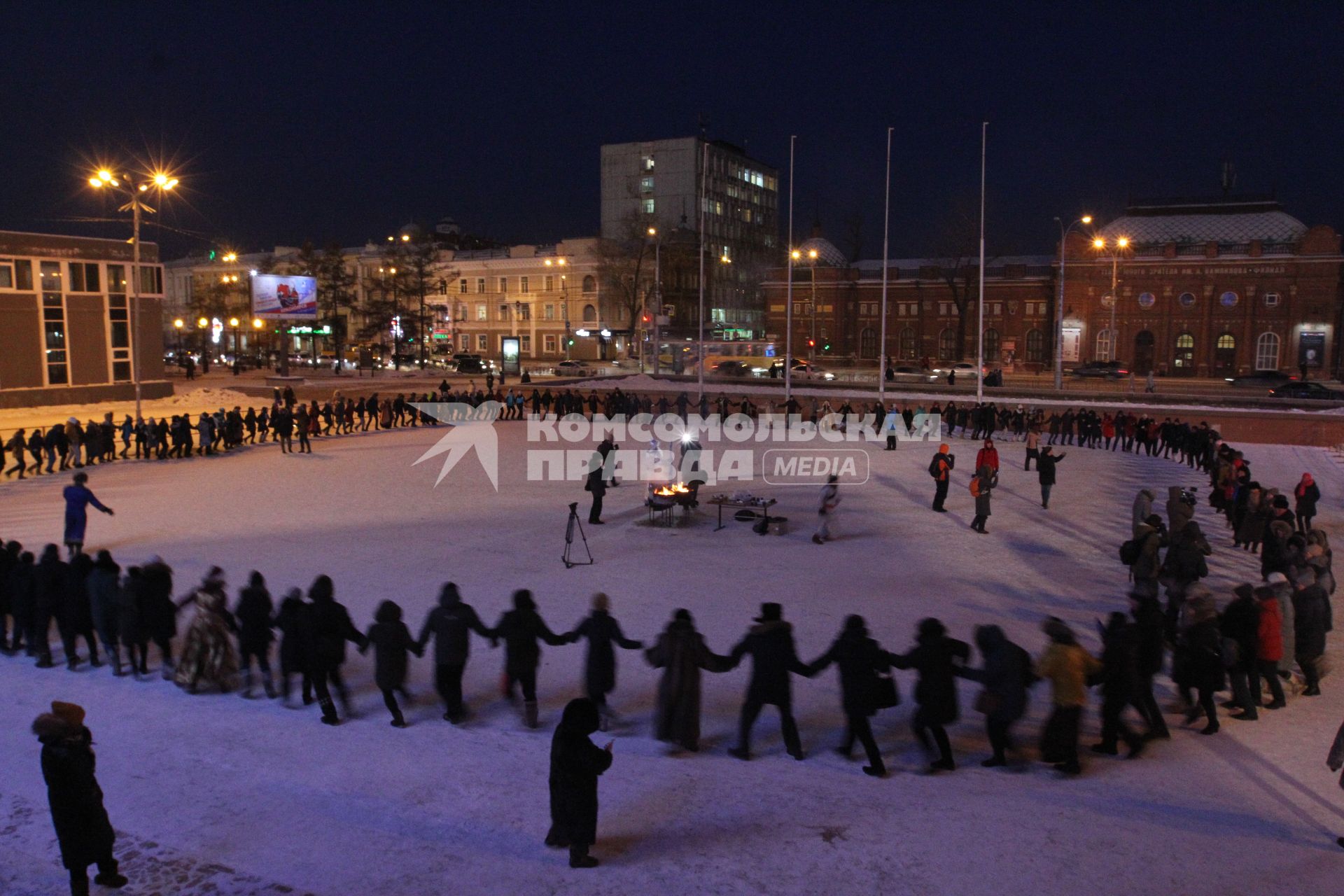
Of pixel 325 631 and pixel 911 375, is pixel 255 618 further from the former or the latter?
pixel 911 375

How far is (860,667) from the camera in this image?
266 inches

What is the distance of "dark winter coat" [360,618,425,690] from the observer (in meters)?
7.67

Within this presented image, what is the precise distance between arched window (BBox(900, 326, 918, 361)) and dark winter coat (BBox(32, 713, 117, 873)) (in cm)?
6219

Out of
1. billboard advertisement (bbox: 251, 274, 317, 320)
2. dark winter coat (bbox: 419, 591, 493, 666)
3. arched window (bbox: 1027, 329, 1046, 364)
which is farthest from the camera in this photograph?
arched window (bbox: 1027, 329, 1046, 364)

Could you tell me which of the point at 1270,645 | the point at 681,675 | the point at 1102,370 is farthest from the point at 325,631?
the point at 1102,370

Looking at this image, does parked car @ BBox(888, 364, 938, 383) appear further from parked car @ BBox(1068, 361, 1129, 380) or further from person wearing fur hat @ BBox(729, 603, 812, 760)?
person wearing fur hat @ BBox(729, 603, 812, 760)

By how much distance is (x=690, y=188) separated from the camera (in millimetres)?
84438

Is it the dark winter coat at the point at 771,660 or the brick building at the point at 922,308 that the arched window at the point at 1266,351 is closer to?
the brick building at the point at 922,308

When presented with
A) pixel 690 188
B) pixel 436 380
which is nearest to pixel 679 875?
pixel 436 380

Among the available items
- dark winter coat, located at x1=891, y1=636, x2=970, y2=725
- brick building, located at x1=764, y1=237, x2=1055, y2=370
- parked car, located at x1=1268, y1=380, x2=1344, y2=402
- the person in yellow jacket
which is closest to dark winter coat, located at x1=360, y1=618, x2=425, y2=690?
dark winter coat, located at x1=891, y1=636, x2=970, y2=725

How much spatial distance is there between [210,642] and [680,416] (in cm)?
2446

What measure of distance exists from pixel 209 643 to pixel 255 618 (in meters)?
0.67

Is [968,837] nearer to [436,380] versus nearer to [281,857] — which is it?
[281,857]

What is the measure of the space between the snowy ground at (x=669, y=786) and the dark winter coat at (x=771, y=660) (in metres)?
0.60
